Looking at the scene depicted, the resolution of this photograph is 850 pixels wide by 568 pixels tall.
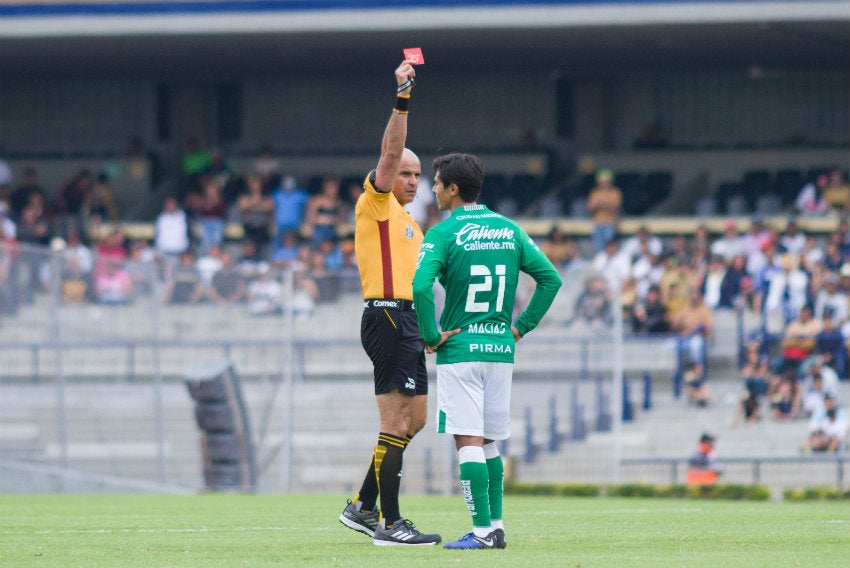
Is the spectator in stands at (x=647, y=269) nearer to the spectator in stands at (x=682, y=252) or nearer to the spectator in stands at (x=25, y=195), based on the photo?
the spectator in stands at (x=682, y=252)

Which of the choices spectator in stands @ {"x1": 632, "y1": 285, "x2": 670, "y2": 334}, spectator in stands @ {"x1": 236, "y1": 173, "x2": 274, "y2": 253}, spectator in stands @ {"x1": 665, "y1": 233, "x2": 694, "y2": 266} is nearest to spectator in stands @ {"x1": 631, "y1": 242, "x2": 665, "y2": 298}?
spectator in stands @ {"x1": 665, "y1": 233, "x2": 694, "y2": 266}

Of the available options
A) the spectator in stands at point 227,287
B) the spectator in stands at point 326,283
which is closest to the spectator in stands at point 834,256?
the spectator in stands at point 326,283

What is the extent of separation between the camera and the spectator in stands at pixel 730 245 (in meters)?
23.7

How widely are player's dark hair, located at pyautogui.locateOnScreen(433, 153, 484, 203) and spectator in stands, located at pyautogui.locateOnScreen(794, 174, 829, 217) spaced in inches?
736

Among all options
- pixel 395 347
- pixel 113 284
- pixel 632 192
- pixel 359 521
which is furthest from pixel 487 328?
pixel 632 192

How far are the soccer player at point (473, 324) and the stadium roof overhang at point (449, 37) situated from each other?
1765 centimetres

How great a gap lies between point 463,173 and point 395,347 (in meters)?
1.04

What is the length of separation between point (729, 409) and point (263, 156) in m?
12.5

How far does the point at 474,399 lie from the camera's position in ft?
24.3

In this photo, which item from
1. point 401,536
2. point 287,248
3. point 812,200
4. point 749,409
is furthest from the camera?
point 812,200

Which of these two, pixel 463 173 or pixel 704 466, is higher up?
pixel 463 173

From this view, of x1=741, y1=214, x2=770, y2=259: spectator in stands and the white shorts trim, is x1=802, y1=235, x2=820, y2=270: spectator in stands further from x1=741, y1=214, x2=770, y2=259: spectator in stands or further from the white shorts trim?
the white shorts trim

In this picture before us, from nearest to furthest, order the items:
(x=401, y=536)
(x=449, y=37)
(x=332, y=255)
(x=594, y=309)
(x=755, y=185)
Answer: (x=401, y=536) < (x=594, y=309) < (x=332, y=255) < (x=449, y=37) < (x=755, y=185)

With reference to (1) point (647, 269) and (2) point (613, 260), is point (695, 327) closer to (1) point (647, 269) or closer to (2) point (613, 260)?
(1) point (647, 269)
